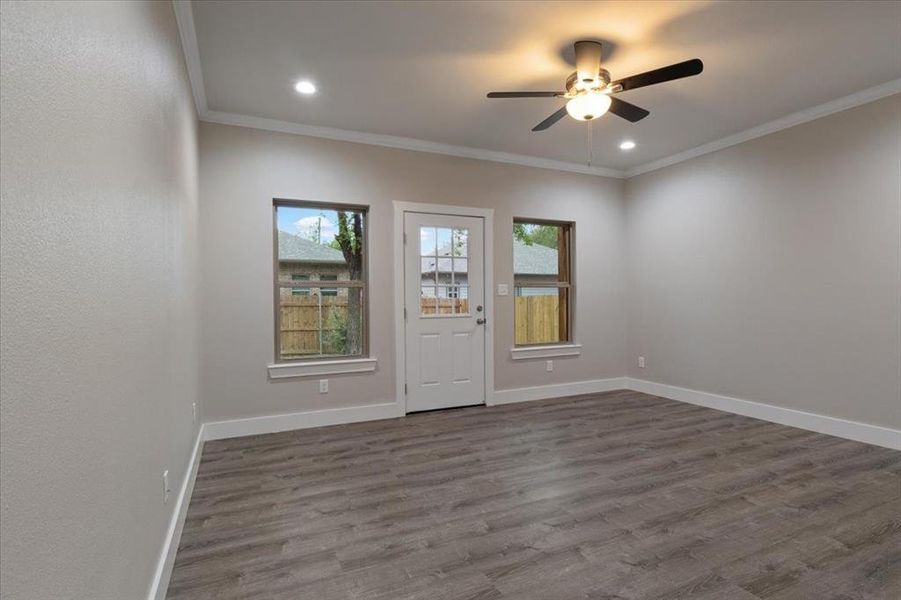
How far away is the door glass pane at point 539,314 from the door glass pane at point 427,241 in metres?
1.15

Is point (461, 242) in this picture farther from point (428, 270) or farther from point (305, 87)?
point (305, 87)

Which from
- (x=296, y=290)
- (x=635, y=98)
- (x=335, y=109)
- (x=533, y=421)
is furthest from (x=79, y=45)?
(x=533, y=421)

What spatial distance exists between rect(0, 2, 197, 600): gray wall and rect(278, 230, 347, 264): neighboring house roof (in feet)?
7.72

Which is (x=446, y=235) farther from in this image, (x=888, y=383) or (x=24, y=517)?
(x=24, y=517)

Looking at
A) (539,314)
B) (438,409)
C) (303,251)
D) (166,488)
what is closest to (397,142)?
(303,251)

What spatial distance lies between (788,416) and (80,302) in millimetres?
4969

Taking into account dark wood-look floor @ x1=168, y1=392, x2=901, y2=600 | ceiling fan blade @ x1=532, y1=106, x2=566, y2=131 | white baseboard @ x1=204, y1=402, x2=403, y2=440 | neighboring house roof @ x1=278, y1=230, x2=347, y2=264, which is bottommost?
dark wood-look floor @ x1=168, y1=392, x2=901, y2=600

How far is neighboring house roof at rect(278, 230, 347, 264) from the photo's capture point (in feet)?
13.7

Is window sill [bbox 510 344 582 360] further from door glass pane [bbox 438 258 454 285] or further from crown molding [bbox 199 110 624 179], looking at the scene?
crown molding [bbox 199 110 624 179]

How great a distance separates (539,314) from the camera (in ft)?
17.5

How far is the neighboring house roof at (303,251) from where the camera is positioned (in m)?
4.17

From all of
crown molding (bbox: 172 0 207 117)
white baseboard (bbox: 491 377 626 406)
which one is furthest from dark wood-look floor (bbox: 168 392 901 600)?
crown molding (bbox: 172 0 207 117)

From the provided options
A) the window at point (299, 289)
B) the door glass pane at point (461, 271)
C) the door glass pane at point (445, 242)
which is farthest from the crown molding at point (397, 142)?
the window at point (299, 289)

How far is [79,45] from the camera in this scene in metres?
0.95
